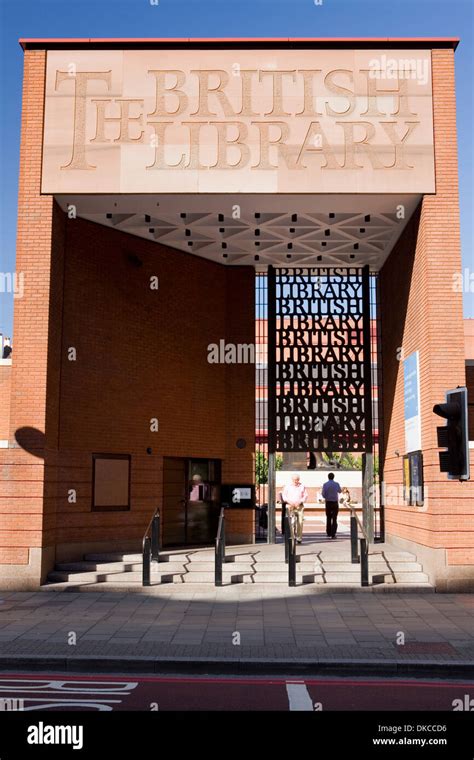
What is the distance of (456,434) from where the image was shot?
831 centimetres

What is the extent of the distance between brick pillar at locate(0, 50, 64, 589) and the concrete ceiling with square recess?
77 cm

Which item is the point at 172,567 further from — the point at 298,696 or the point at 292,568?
the point at 298,696

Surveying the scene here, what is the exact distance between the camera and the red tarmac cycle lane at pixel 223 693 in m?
6.88

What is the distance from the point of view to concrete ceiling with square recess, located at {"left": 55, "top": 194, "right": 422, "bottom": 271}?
46.2ft

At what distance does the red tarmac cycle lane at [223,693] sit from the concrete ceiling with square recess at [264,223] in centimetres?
861

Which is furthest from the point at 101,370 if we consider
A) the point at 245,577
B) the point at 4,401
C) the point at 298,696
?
the point at 298,696

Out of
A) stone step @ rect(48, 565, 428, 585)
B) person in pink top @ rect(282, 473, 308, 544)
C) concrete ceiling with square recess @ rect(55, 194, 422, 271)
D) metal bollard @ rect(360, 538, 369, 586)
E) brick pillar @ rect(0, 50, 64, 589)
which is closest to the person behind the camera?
metal bollard @ rect(360, 538, 369, 586)

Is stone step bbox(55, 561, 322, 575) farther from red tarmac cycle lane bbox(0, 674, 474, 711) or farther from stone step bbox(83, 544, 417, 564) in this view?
red tarmac cycle lane bbox(0, 674, 474, 711)

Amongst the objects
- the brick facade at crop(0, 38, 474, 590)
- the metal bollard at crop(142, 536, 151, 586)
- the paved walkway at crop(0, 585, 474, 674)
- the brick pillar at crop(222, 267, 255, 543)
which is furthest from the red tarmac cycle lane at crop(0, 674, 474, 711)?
the brick pillar at crop(222, 267, 255, 543)

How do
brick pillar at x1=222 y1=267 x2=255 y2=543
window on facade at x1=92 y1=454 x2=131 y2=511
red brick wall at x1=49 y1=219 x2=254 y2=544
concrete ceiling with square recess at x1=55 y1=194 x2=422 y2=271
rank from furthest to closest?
1. brick pillar at x1=222 y1=267 x2=255 y2=543
2. window on facade at x1=92 y1=454 x2=131 y2=511
3. red brick wall at x1=49 y1=219 x2=254 y2=544
4. concrete ceiling with square recess at x1=55 y1=194 x2=422 y2=271

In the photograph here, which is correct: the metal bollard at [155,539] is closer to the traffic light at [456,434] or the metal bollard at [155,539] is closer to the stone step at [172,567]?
the stone step at [172,567]

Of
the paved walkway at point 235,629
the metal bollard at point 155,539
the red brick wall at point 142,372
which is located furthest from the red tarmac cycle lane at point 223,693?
the red brick wall at point 142,372

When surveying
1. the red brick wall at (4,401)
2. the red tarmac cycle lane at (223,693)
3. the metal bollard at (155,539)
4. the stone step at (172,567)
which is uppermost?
the red brick wall at (4,401)

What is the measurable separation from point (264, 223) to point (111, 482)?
5.94 m
